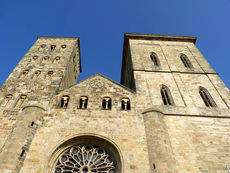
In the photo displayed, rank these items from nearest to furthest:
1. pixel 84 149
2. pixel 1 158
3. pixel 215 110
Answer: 1. pixel 1 158
2. pixel 84 149
3. pixel 215 110

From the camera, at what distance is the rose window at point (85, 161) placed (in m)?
8.61

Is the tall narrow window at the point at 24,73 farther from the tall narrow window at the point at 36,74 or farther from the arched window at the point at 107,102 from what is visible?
the arched window at the point at 107,102

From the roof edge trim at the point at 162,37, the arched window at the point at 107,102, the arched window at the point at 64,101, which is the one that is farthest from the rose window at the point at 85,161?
the roof edge trim at the point at 162,37

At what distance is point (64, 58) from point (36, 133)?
8524 millimetres

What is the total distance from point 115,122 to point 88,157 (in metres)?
2.38

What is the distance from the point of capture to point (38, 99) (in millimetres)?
11688

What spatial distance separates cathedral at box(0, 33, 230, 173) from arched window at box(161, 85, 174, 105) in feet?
0.24

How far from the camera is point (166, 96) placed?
12906 mm

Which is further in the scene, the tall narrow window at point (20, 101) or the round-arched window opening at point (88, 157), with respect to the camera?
the tall narrow window at point (20, 101)

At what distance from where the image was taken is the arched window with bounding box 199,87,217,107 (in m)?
12.3

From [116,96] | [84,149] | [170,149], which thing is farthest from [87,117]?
[170,149]

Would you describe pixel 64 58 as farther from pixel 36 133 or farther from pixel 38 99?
pixel 36 133

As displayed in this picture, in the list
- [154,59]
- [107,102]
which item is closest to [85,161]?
[107,102]

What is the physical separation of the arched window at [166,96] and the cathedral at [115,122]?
7 cm
